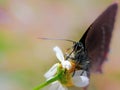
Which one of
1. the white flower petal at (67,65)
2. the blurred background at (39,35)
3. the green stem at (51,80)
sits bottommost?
the green stem at (51,80)

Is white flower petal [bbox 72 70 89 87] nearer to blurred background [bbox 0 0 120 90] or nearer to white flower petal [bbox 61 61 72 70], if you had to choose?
white flower petal [bbox 61 61 72 70]


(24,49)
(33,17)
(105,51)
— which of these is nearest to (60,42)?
(24,49)

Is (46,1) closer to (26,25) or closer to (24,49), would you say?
(26,25)

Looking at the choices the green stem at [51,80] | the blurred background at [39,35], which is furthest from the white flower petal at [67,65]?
the blurred background at [39,35]

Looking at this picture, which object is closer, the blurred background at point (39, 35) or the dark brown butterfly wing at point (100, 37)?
the dark brown butterfly wing at point (100, 37)

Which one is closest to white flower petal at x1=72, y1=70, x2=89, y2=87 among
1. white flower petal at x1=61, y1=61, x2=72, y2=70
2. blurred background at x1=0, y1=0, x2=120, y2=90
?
white flower petal at x1=61, y1=61, x2=72, y2=70

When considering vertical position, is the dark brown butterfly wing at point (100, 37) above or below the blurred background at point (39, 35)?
below

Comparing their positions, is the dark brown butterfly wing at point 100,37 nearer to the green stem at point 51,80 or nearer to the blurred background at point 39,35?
the green stem at point 51,80
